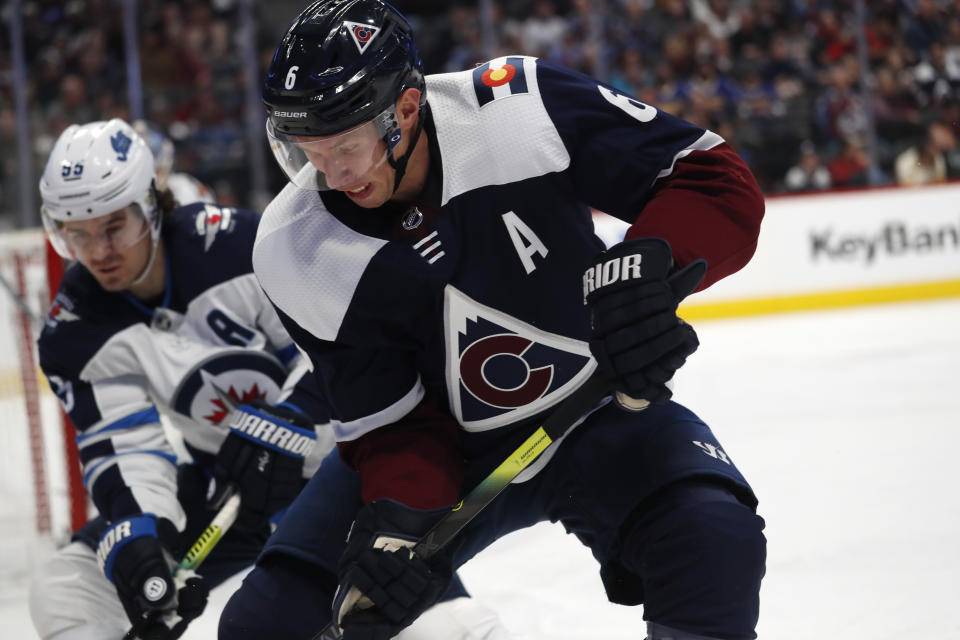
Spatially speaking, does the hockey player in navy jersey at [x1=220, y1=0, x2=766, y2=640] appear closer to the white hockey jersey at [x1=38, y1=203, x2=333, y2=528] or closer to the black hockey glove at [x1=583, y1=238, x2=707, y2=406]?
the black hockey glove at [x1=583, y1=238, x2=707, y2=406]

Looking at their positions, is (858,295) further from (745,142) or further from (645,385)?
(645,385)

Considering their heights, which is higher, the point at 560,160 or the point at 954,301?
the point at 560,160

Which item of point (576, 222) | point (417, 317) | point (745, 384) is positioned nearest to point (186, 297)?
point (417, 317)

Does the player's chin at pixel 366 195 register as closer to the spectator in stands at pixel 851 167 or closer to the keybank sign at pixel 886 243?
the keybank sign at pixel 886 243

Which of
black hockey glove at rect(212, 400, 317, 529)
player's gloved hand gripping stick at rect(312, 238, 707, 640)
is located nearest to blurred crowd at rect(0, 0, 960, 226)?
black hockey glove at rect(212, 400, 317, 529)

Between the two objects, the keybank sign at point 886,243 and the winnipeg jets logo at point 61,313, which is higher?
the winnipeg jets logo at point 61,313

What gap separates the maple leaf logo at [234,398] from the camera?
2287 mm

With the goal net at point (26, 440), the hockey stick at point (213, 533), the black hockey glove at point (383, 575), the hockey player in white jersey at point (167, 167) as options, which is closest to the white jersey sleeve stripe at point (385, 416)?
the black hockey glove at point (383, 575)

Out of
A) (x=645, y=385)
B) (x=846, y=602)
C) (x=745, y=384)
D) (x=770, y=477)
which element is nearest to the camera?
(x=645, y=385)

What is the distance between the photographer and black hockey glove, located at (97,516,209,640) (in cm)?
193

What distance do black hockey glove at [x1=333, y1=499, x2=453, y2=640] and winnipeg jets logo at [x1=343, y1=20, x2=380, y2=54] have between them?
24.1 inches

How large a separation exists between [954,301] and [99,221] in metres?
5.12

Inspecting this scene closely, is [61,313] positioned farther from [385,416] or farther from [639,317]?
[639,317]

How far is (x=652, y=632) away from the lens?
135cm
